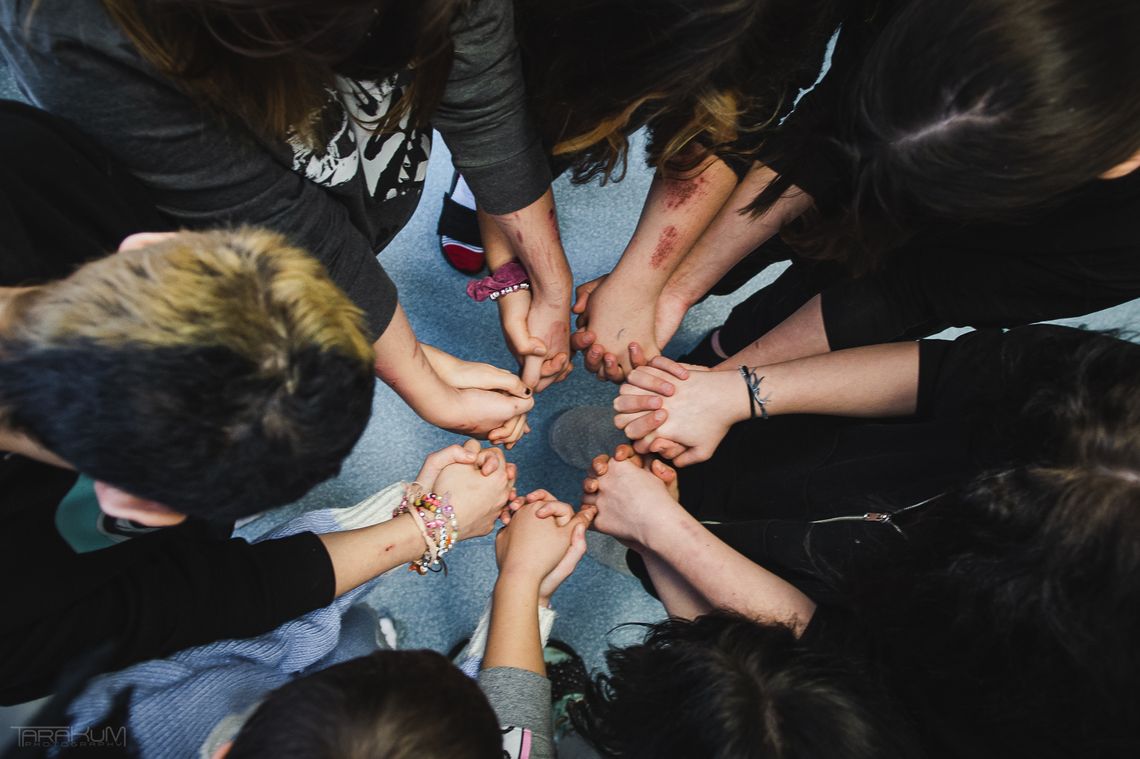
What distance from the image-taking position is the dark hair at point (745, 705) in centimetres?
58

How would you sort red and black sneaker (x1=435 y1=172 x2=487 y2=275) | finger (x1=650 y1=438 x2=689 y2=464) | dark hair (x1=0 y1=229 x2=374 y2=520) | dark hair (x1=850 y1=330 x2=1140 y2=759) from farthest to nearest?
red and black sneaker (x1=435 y1=172 x2=487 y2=275), finger (x1=650 y1=438 x2=689 y2=464), dark hair (x1=850 y1=330 x2=1140 y2=759), dark hair (x1=0 y1=229 x2=374 y2=520)

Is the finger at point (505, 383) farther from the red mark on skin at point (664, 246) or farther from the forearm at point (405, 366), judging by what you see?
the red mark on skin at point (664, 246)

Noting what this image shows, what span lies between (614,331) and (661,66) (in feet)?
1.51

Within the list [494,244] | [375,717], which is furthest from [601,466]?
[375,717]

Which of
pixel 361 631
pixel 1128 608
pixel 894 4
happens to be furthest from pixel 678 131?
pixel 361 631

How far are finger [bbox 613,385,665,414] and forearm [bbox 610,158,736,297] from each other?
0.17 metres

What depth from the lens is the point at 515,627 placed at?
0.86 metres

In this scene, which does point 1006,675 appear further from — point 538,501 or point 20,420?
point 20,420

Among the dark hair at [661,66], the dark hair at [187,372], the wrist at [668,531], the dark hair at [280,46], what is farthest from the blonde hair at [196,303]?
the wrist at [668,531]

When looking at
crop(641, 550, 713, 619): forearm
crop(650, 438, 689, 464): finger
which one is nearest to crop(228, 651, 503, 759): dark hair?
crop(641, 550, 713, 619): forearm

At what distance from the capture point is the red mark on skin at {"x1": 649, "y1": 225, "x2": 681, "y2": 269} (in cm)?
102

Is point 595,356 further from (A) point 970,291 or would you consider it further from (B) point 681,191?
(A) point 970,291

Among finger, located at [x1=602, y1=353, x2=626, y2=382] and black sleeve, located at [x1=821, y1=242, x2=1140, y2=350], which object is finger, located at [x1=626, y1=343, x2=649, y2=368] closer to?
finger, located at [x1=602, y1=353, x2=626, y2=382]

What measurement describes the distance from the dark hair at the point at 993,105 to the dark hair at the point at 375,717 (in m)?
0.65
